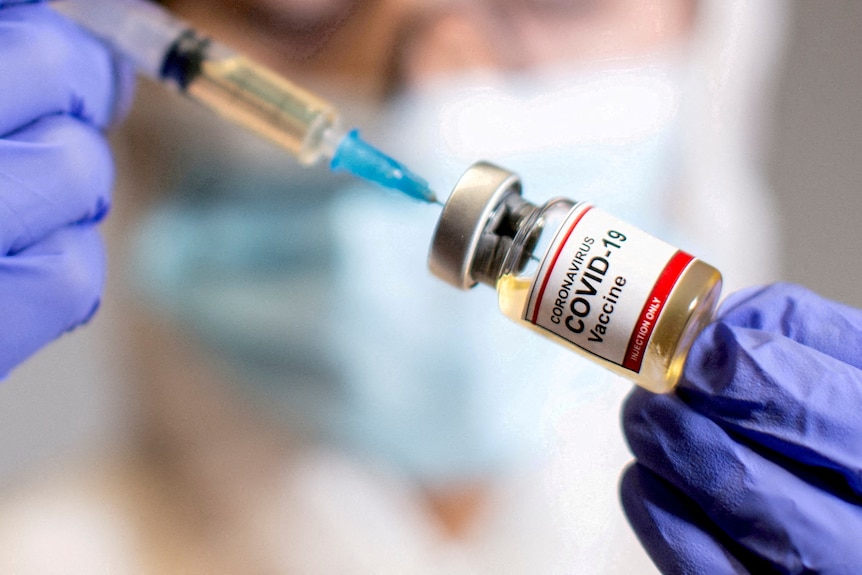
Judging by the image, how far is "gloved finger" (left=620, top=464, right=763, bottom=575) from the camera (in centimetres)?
68

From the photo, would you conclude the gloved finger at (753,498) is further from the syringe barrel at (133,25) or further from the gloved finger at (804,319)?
the syringe barrel at (133,25)

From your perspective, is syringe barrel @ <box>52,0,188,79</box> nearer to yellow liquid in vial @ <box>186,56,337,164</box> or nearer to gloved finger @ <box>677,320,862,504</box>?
yellow liquid in vial @ <box>186,56,337,164</box>

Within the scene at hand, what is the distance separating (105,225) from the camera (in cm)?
114

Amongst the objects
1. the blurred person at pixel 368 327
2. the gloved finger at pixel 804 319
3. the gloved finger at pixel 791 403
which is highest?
the gloved finger at pixel 804 319

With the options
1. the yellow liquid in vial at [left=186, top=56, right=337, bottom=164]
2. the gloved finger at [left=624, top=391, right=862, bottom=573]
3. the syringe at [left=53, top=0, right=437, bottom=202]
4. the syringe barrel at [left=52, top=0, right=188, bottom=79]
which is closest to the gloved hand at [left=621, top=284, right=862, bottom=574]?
the gloved finger at [left=624, top=391, right=862, bottom=573]

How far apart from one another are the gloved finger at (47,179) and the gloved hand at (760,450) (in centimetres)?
68

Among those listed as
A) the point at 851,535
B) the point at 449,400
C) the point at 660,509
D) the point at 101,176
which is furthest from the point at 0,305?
the point at 851,535

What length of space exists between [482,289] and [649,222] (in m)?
0.31

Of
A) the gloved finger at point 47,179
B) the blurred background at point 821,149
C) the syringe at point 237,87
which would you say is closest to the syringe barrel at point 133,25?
the syringe at point 237,87

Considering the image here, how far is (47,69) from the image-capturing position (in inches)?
31.0

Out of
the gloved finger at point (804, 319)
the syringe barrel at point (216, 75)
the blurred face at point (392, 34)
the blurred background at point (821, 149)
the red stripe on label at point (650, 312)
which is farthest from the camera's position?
the blurred background at point (821, 149)

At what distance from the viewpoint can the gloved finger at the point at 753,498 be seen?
2.09 ft

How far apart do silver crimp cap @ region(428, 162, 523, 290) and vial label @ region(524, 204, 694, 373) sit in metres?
0.07

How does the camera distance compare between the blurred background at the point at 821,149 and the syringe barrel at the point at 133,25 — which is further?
the blurred background at the point at 821,149
